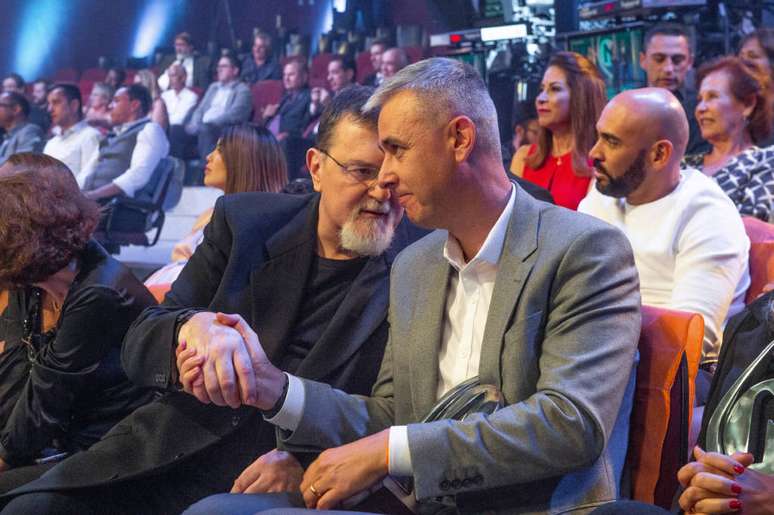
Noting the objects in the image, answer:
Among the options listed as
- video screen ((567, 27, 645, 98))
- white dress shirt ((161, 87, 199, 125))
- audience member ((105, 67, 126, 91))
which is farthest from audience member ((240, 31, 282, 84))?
video screen ((567, 27, 645, 98))

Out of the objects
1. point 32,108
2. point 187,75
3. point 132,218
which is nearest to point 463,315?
point 132,218

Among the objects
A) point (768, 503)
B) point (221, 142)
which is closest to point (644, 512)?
point (768, 503)

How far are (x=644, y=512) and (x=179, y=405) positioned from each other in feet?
3.71

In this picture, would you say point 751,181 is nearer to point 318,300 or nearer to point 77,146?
point 318,300

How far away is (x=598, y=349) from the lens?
5.51ft

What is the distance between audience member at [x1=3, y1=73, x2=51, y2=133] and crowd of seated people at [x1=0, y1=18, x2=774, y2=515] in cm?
868

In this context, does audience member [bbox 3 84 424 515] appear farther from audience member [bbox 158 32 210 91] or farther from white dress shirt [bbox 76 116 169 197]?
audience member [bbox 158 32 210 91]

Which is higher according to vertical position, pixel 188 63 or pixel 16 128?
pixel 188 63

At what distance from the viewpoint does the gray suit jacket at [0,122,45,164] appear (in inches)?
371

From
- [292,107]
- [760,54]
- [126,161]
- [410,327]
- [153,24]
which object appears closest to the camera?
[410,327]

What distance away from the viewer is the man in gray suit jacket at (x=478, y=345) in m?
1.66

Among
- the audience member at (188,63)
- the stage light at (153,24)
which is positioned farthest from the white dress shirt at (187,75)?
the stage light at (153,24)

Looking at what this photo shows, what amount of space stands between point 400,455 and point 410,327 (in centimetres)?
32

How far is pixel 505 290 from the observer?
1.78m
